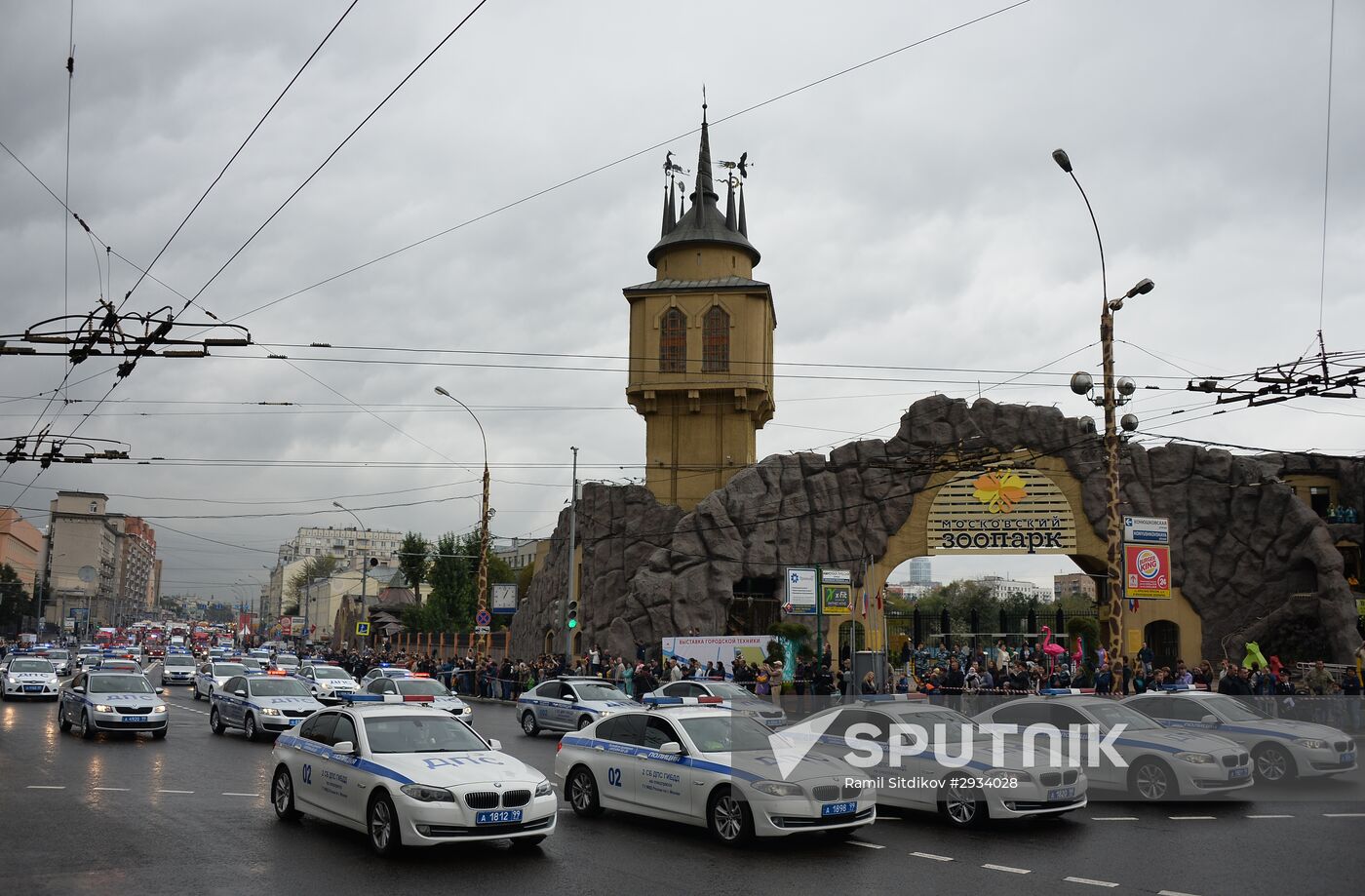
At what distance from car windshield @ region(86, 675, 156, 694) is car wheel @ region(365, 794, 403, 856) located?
46.1ft

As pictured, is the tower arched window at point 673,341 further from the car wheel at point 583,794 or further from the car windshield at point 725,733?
the car windshield at point 725,733

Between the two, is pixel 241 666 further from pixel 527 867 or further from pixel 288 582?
pixel 288 582

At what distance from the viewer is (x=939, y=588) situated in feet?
478

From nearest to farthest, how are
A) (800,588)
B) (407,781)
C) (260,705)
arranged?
(407,781) < (260,705) < (800,588)

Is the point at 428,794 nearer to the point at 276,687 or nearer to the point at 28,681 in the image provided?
the point at 276,687

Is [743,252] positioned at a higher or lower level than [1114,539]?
higher

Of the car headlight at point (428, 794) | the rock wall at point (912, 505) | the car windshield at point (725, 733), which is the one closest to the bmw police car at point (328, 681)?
the rock wall at point (912, 505)

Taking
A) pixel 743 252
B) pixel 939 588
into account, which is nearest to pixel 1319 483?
pixel 743 252

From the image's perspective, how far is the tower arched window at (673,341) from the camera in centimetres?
4806

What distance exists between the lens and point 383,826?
10273mm

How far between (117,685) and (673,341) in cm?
3030

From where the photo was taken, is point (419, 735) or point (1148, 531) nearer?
point (419, 735)

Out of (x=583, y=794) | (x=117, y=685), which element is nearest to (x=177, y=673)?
(x=117, y=685)

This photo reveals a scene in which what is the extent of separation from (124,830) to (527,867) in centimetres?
464
